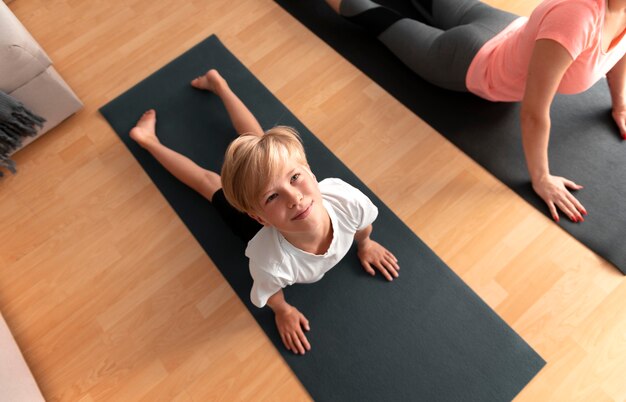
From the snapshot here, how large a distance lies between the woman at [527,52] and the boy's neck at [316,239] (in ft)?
1.98

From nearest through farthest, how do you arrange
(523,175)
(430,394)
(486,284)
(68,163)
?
(430,394), (486,284), (523,175), (68,163)

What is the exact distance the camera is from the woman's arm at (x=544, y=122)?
991mm

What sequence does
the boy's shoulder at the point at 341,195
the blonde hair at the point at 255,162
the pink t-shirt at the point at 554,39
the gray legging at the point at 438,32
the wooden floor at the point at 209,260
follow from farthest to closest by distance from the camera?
the gray legging at the point at 438,32
the wooden floor at the point at 209,260
the boy's shoulder at the point at 341,195
the pink t-shirt at the point at 554,39
the blonde hair at the point at 255,162

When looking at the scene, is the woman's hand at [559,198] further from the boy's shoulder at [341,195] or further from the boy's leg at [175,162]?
the boy's leg at [175,162]

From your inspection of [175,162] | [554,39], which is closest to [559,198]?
[554,39]

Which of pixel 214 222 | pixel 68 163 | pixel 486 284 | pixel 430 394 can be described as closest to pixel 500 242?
pixel 486 284

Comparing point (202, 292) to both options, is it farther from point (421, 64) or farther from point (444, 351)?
point (421, 64)

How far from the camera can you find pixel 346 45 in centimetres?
168

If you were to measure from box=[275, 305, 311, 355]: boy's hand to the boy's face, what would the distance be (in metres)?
0.40

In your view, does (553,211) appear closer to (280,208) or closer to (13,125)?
(280,208)

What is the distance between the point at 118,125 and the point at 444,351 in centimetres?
138

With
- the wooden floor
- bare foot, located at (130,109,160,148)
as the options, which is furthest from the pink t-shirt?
bare foot, located at (130,109,160,148)

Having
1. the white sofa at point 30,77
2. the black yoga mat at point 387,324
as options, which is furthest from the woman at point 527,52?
the white sofa at point 30,77

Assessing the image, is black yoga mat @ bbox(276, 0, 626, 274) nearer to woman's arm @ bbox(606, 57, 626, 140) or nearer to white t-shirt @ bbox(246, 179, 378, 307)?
woman's arm @ bbox(606, 57, 626, 140)
